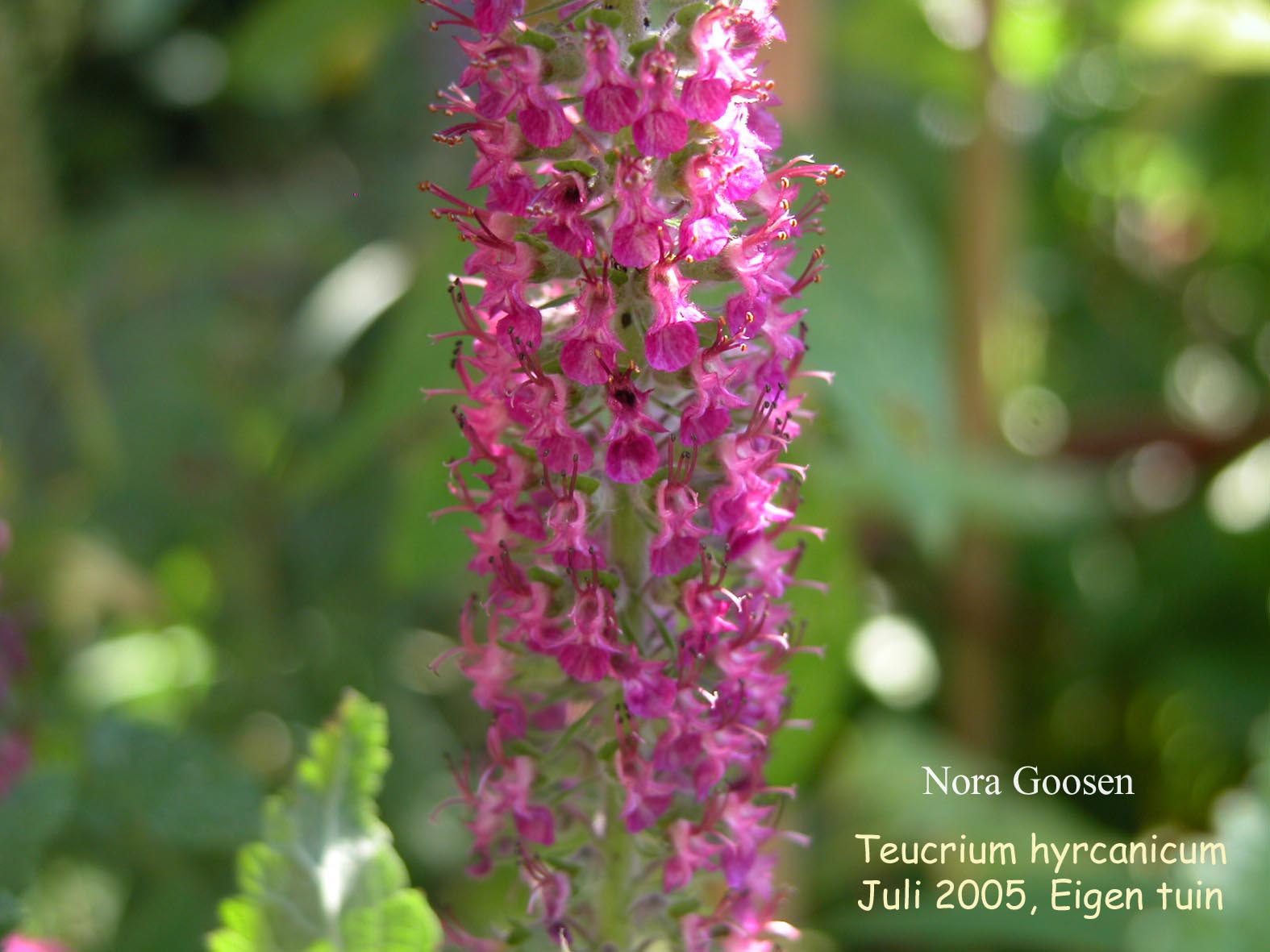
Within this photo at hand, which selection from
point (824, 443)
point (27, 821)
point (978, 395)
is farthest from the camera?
point (978, 395)

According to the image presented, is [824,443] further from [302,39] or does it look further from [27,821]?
[27,821]

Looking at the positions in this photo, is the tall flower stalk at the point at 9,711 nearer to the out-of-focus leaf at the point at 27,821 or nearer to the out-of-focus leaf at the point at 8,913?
the out-of-focus leaf at the point at 27,821

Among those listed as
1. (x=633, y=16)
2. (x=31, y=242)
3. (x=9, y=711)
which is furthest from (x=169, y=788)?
(x=31, y=242)

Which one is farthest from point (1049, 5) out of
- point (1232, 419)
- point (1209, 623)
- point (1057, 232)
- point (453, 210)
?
point (453, 210)

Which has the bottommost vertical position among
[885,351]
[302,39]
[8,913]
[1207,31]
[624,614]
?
[8,913]

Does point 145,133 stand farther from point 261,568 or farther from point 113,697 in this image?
→ point 113,697

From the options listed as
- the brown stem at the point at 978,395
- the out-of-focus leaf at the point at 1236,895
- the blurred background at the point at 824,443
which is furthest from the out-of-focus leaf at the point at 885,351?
the brown stem at the point at 978,395

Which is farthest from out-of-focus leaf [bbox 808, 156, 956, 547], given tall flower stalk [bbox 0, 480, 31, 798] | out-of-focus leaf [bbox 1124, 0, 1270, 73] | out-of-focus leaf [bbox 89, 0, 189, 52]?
out-of-focus leaf [bbox 89, 0, 189, 52]
